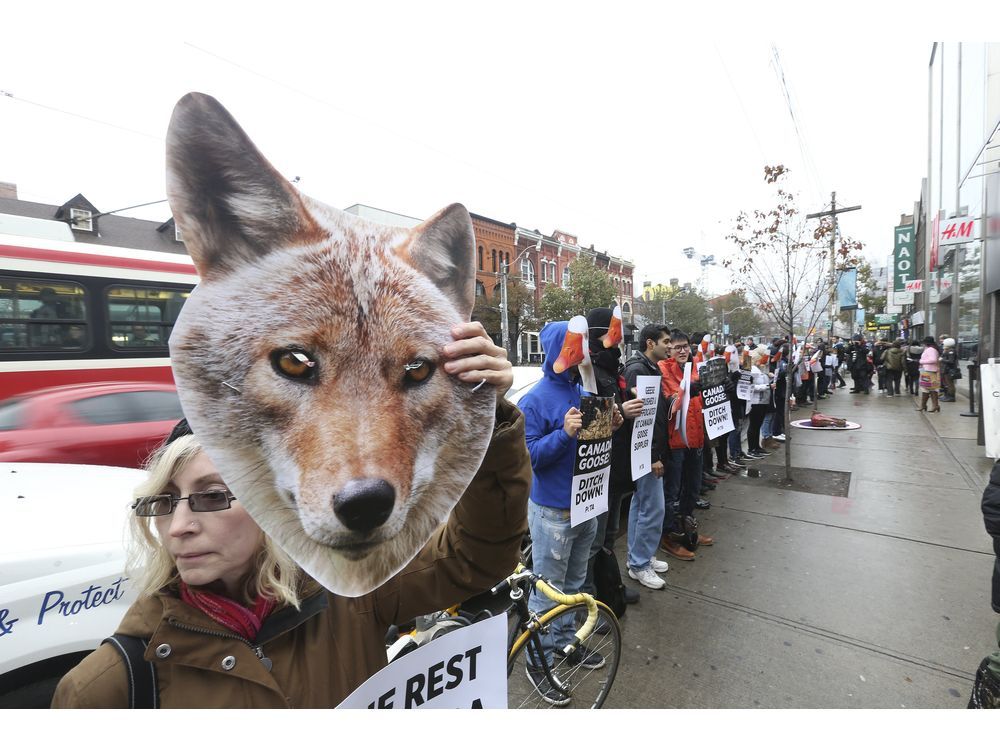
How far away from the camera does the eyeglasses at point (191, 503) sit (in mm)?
1130

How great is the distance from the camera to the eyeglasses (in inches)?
44.5

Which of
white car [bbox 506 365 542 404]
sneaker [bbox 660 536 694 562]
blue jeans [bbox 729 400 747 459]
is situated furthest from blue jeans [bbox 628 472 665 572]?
blue jeans [bbox 729 400 747 459]

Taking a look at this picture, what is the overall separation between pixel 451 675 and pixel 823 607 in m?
3.48

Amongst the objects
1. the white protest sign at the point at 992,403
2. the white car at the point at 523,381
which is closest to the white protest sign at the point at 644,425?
the white car at the point at 523,381

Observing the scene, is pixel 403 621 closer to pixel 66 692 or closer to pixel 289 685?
pixel 289 685

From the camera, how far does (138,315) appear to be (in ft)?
4.64

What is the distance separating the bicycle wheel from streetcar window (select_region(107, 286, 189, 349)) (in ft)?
7.25

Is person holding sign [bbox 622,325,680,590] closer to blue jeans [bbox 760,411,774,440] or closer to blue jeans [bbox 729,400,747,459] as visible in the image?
blue jeans [bbox 729,400,747,459]

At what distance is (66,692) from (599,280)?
4.75 metres

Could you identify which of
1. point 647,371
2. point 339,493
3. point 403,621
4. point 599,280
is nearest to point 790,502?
point 647,371

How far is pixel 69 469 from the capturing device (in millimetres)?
1722

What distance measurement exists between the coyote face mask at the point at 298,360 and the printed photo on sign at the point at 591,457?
1.60 meters

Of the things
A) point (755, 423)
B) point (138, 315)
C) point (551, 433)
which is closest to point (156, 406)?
point (138, 315)

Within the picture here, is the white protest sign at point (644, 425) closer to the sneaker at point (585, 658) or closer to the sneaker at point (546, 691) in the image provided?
the sneaker at point (585, 658)
